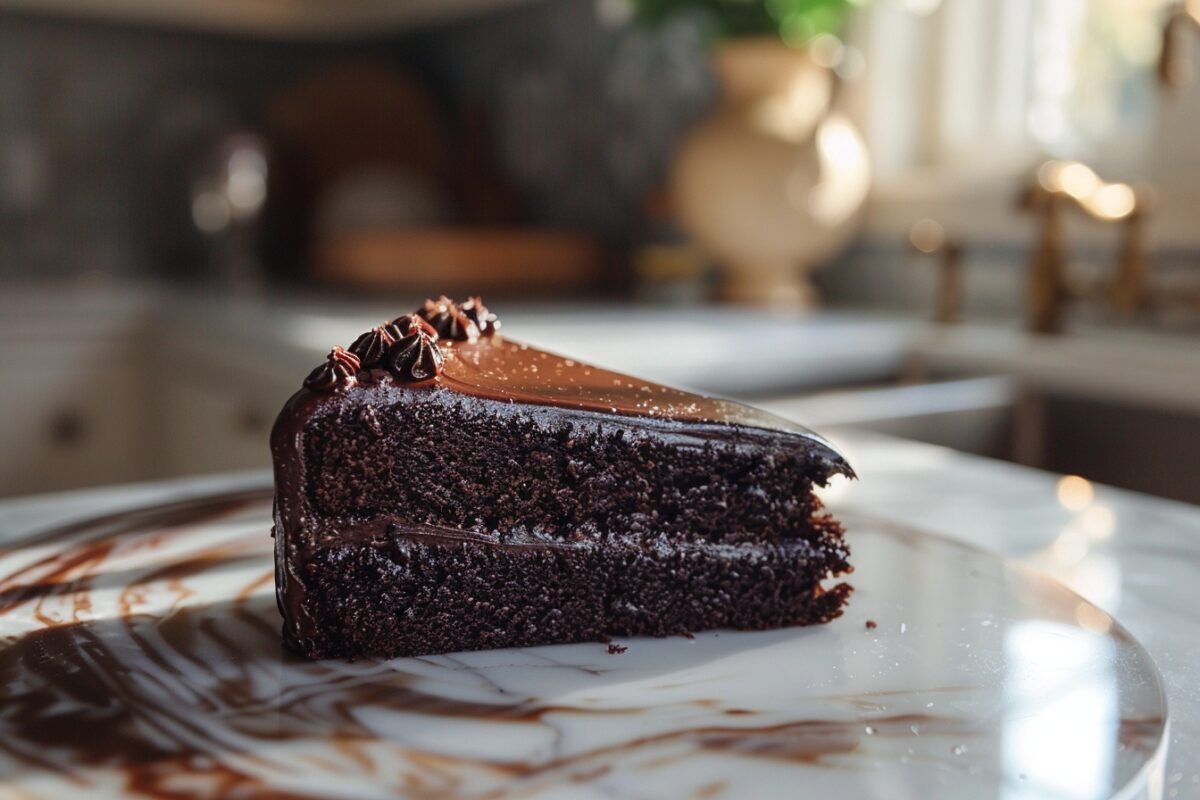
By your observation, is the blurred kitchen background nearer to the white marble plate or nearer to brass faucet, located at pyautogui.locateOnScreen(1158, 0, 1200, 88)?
brass faucet, located at pyautogui.locateOnScreen(1158, 0, 1200, 88)

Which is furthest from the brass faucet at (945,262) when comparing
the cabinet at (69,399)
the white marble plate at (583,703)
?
the cabinet at (69,399)

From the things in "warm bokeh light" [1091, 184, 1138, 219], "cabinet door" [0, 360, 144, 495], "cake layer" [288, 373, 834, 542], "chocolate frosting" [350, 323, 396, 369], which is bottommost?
"cabinet door" [0, 360, 144, 495]

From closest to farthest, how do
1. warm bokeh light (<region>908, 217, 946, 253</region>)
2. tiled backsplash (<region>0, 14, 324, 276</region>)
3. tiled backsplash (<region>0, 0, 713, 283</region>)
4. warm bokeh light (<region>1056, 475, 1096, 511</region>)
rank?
warm bokeh light (<region>1056, 475, 1096, 511</region>)
warm bokeh light (<region>908, 217, 946, 253</region>)
tiled backsplash (<region>0, 0, 713, 283</region>)
tiled backsplash (<region>0, 14, 324, 276</region>)

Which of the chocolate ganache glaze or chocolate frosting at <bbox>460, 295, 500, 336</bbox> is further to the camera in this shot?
chocolate frosting at <bbox>460, 295, 500, 336</bbox>

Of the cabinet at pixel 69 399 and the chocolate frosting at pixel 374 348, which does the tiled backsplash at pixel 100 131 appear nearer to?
the cabinet at pixel 69 399

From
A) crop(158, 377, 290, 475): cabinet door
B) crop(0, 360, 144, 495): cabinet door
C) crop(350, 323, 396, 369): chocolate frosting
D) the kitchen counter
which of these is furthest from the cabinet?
crop(350, 323, 396, 369): chocolate frosting

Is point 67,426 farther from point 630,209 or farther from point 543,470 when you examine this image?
point 543,470

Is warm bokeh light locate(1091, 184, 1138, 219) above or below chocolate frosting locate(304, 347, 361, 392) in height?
above
